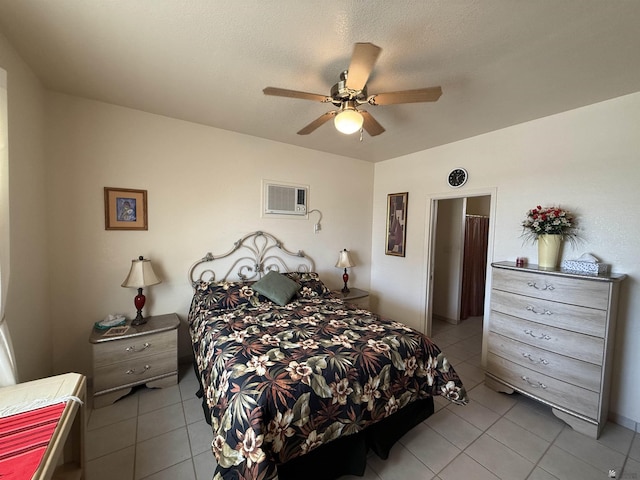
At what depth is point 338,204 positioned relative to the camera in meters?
3.95

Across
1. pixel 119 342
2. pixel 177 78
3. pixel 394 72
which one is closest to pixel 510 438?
pixel 394 72

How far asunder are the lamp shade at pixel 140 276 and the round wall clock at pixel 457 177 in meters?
3.51

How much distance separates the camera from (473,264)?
14.4 ft

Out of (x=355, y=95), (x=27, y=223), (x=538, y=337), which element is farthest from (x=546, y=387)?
(x=27, y=223)

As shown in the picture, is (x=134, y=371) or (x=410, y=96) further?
(x=134, y=371)

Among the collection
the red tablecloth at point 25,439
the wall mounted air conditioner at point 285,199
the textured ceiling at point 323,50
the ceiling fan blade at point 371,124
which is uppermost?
the textured ceiling at point 323,50

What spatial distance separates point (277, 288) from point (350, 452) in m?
1.58

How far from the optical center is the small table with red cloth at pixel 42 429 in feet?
2.97

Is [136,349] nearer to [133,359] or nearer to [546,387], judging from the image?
[133,359]

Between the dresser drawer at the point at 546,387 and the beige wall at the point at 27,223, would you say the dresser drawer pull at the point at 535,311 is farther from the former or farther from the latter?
the beige wall at the point at 27,223

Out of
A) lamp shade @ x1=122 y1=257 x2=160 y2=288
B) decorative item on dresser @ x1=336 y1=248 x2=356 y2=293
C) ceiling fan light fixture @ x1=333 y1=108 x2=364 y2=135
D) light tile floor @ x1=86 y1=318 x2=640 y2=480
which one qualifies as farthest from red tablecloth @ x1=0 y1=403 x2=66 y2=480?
decorative item on dresser @ x1=336 y1=248 x2=356 y2=293

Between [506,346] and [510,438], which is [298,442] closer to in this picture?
[510,438]

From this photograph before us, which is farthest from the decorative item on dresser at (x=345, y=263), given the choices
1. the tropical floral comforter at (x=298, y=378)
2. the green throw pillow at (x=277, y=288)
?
the tropical floral comforter at (x=298, y=378)

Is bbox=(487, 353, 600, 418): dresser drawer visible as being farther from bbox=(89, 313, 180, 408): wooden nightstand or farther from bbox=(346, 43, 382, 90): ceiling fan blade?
bbox=(89, 313, 180, 408): wooden nightstand
